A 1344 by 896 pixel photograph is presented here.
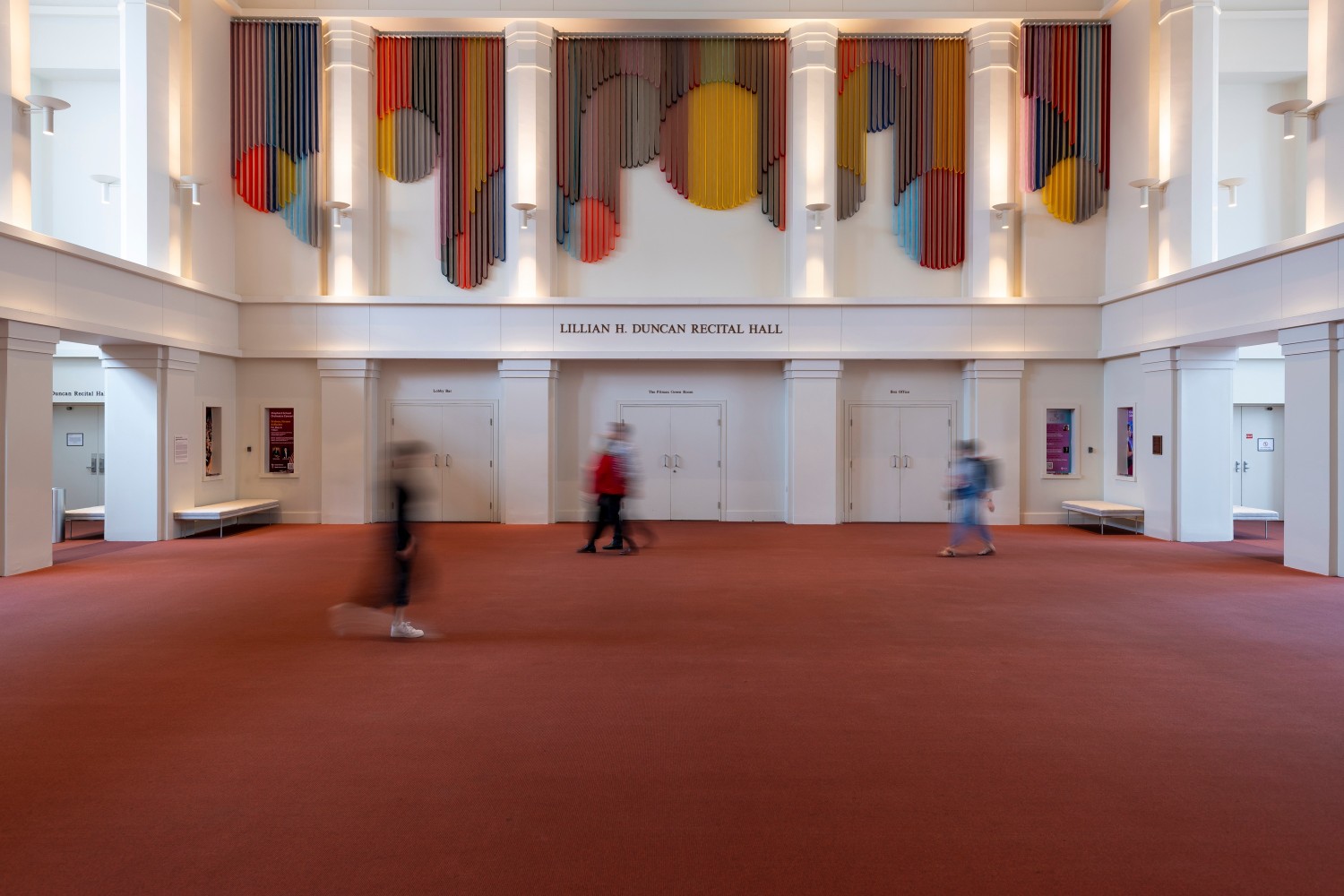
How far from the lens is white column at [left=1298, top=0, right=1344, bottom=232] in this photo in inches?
414

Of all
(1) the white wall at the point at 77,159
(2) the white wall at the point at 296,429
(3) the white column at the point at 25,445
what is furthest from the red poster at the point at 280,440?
(1) the white wall at the point at 77,159

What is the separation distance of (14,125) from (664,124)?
424 inches

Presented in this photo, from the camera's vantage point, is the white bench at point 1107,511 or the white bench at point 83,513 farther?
the white bench at point 1107,511

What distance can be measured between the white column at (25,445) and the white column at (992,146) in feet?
51.5

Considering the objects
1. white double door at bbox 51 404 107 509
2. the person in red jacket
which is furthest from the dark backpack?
white double door at bbox 51 404 107 509

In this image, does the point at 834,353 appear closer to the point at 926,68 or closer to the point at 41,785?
the point at 926,68

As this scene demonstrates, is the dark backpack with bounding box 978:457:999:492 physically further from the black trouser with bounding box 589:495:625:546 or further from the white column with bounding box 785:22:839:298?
the white column with bounding box 785:22:839:298

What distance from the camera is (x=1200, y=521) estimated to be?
13609 millimetres

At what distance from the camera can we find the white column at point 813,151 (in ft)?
52.6

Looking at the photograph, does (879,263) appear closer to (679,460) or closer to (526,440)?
(679,460)

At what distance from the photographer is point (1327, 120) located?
10734 millimetres

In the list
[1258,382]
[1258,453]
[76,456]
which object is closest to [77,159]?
[76,456]

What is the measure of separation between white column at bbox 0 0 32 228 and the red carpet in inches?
205

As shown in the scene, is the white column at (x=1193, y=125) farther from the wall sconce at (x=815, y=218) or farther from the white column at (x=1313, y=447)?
the wall sconce at (x=815, y=218)
